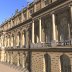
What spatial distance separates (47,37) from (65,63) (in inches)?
296

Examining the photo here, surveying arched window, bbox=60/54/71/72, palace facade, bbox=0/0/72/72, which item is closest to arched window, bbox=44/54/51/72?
palace facade, bbox=0/0/72/72

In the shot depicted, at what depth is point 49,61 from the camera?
28594 millimetres

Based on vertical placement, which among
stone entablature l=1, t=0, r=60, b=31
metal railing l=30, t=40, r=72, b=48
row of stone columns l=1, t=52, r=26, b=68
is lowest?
row of stone columns l=1, t=52, r=26, b=68

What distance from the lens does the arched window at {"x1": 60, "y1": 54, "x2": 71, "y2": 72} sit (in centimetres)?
2450

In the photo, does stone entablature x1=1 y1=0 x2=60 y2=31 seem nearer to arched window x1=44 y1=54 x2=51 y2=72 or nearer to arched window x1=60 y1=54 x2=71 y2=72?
arched window x1=44 y1=54 x2=51 y2=72

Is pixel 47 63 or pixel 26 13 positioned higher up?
pixel 26 13

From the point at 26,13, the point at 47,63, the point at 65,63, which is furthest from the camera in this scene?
the point at 26,13

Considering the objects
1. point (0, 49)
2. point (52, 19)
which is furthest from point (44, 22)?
point (0, 49)

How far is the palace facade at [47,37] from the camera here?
25156 millimetres

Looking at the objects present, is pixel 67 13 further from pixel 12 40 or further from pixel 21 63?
Result: pixel 12 40

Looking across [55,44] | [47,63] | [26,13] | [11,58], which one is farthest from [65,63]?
[11,58]

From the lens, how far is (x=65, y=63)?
25.1 m

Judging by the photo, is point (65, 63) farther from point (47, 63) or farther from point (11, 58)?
point (11, 58)

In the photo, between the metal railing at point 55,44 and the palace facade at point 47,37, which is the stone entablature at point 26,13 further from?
the metal railing at point 55,44
